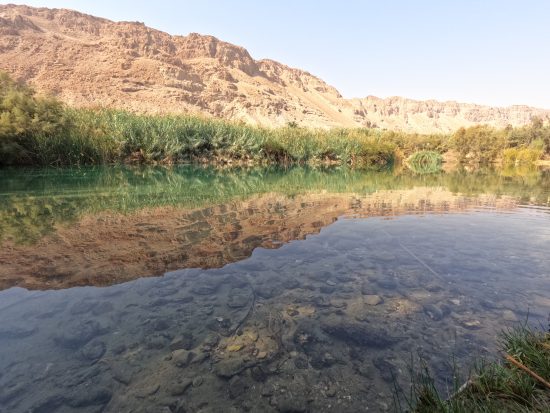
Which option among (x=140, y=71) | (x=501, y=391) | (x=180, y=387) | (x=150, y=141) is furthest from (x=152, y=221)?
(x=140, y=71)

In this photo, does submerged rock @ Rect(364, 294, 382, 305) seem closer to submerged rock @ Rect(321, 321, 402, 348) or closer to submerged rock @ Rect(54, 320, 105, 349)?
submerged rock @ Rect(321, 321, 402, 348)

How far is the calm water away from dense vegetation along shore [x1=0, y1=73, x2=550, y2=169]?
608 inches

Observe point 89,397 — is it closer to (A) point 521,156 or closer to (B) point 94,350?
(B) point 94,350

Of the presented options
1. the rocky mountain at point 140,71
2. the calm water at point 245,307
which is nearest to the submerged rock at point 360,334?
the calm water at point 245,307

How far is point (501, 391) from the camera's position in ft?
7.02

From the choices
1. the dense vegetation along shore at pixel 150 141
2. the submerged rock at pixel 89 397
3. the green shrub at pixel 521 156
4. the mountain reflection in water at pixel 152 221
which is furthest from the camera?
the green shrub at pixel 521 156

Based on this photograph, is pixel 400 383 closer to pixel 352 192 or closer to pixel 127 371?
→ pixel 127 371

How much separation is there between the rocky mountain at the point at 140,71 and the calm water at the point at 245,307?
5088 cm

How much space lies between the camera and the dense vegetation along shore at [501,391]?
1891 millimetres

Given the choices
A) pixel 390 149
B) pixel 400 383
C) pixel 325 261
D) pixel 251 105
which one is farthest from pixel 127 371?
pixel 251 105

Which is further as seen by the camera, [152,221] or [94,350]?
[152,221]

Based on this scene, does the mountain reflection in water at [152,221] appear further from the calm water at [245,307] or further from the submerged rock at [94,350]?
the submerged rock at [94,350]

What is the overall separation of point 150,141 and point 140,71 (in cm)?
7284

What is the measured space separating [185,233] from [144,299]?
9.48 feet
